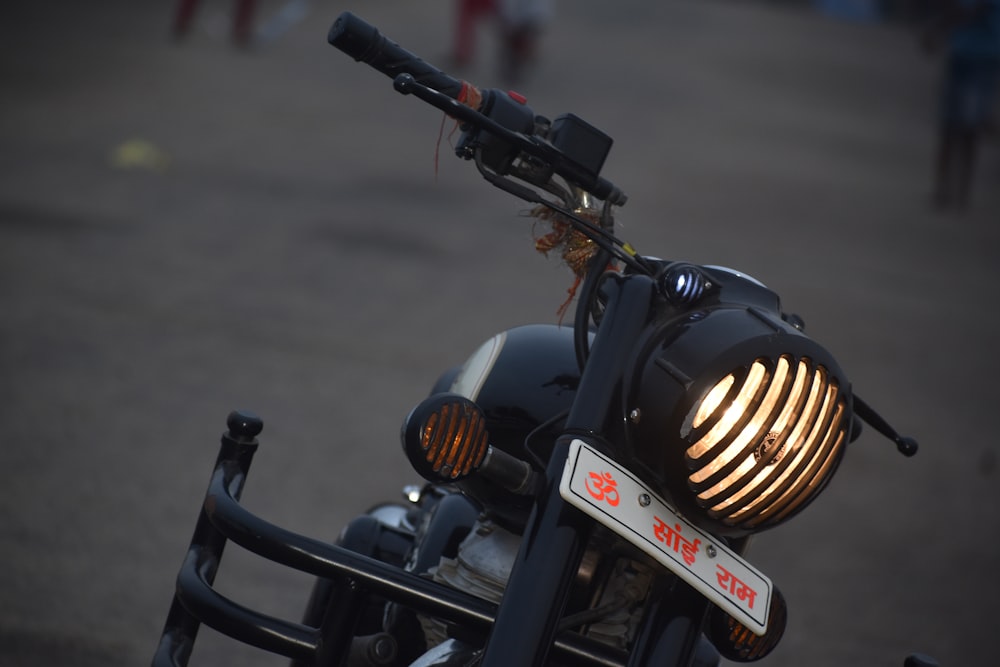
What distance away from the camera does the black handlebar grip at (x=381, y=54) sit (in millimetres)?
1725

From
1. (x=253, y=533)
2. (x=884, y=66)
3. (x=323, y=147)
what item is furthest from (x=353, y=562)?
(x=884, y=66)

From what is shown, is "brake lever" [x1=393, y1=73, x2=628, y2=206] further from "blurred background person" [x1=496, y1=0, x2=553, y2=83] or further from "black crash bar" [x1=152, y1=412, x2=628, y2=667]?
"blurred background person" [x1=496, y1=0, x2=553, y2=83]

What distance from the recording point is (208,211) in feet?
23.8

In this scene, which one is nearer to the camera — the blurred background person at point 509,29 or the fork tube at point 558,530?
the fork tube at point 558,530

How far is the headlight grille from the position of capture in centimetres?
Result: 151

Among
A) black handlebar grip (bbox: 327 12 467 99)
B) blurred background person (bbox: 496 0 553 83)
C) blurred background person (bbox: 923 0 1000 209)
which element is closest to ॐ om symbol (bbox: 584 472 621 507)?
black handlebar grip (bbox: 327 12 467 99)

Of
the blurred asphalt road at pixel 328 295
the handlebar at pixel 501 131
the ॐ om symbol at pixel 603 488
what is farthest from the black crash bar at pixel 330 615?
the blurred asphalt road at pixel 328 295

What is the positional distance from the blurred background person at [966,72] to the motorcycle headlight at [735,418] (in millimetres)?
8949

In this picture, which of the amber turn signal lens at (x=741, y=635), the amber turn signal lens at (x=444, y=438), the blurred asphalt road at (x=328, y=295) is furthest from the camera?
the blurred asphalt road at (x=328, y=295)

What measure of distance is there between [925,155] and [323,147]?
6899mm

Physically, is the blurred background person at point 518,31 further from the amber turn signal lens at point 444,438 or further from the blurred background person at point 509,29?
the amber turn signal lens at point 444,438

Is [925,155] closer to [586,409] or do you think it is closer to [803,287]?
[803,287]

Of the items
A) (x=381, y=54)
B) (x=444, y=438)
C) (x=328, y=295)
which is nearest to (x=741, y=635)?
(x=444, y=438)

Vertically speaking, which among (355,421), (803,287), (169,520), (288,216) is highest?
(803,287)
